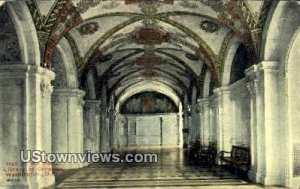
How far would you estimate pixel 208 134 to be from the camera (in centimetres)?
2317

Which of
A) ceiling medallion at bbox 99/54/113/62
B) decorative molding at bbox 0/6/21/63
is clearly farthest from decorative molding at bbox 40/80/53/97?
ceiling medallion at bbox 99/54/113/62

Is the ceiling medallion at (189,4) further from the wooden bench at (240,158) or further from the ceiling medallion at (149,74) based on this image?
the ceiling medallion at (149,74)

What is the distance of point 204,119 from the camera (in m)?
23.4

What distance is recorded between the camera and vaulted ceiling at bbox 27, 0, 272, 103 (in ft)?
40.3

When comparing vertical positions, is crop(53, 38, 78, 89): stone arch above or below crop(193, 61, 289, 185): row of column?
above

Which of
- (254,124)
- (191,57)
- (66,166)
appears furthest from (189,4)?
(66,166)

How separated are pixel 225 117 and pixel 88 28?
20.9ft

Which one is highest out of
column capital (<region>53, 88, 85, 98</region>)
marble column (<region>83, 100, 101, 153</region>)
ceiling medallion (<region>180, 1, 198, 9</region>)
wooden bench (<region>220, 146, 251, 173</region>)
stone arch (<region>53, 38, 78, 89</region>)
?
ceiling medallion (<region>180, 1, 198, 9</region>)

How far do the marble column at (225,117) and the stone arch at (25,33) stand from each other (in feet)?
28.2

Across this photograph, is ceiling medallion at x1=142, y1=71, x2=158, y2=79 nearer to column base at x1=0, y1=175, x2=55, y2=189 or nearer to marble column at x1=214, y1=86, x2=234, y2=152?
marble column at x1=214, y1=86, x2=234, y2=152

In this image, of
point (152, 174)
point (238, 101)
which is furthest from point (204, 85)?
point (152, 174)

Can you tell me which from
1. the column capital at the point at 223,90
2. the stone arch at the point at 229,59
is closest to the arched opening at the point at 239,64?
the stone arch at the point at 229,59

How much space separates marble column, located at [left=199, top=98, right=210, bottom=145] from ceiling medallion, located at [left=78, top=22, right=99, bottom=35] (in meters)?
8.41

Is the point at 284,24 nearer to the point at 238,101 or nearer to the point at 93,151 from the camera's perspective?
the point at 238,101
